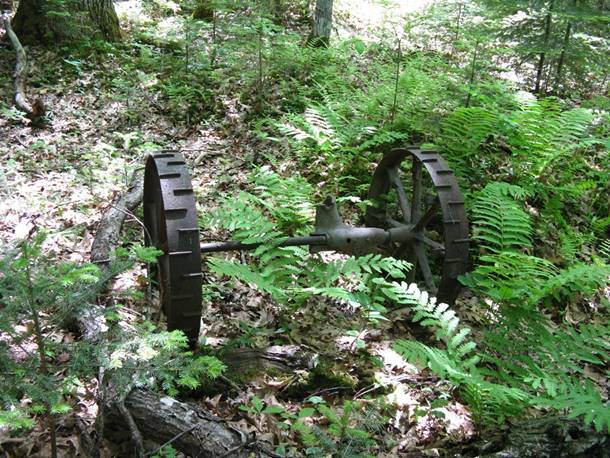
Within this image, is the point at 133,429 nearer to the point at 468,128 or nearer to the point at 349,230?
the point at 349,230

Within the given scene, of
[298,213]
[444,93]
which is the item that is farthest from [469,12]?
[298,213]

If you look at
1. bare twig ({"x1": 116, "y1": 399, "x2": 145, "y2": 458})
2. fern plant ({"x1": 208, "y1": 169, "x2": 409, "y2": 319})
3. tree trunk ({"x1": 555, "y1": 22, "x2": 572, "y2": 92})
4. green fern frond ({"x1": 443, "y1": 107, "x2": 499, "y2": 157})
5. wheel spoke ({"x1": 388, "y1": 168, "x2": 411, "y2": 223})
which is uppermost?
tree trunk ({"x1": 555, "y1": 22, "x2": 572, "y2": 92})

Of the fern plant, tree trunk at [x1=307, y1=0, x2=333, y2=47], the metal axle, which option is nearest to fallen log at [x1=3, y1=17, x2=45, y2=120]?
the fern plant

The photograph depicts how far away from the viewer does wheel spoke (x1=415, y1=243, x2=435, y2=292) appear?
4349 millimetres

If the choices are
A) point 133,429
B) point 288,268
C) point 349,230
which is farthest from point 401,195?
point 133,429

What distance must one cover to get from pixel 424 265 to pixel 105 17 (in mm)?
7623

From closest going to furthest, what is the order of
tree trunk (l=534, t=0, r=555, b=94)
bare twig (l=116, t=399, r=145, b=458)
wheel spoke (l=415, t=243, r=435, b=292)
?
1. bare twig (l=116, t=399, r=145, b=458)
2. wheel spoke (l=415, t=243, r=435, b=292)
3. tree trunk (l=534, t=0, r=555, b=94)

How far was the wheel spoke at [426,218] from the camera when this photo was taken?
4.19m

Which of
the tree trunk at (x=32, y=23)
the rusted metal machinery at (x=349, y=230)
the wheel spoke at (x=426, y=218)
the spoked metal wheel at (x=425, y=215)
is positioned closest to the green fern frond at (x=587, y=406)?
the spoked metal wheel at (x=425, y=215)

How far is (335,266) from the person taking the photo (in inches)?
151

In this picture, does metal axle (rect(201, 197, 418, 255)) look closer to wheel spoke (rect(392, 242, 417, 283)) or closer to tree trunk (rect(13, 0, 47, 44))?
wheel spoke (rect(392, 242, 417, 283))

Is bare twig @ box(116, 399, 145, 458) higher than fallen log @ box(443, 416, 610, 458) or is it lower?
lower

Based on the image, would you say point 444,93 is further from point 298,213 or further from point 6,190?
point 6,190

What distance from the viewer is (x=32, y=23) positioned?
8781 millimetres
